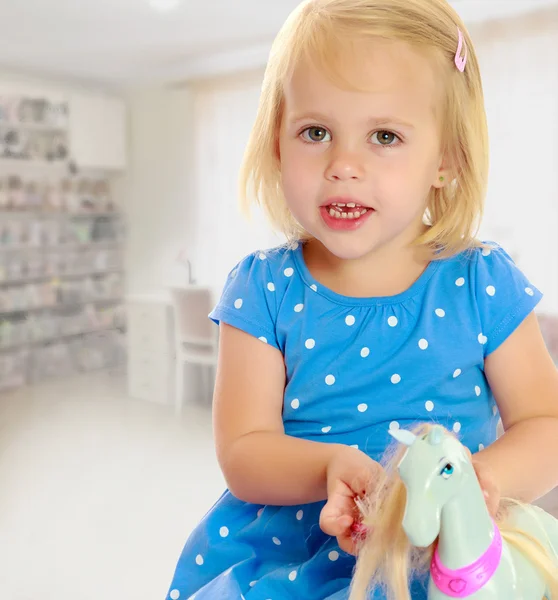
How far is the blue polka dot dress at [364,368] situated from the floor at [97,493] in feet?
3.64

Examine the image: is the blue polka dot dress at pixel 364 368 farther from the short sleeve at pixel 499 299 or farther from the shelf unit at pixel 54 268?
the shelf unit at pixel 54 268

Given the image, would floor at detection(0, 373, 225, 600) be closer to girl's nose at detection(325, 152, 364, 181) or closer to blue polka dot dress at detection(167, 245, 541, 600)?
blue polka dot dress at detection(167, 245, 541, 600)

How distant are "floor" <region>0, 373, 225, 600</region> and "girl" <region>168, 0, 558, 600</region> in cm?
115

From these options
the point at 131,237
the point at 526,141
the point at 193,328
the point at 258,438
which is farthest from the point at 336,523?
the point at 131,237

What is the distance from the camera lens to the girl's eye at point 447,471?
35 centimetres

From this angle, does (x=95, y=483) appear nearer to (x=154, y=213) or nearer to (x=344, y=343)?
(x=344, y=343)

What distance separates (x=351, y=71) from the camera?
0.52 meters

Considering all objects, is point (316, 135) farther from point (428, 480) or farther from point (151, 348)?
point (151, 348)

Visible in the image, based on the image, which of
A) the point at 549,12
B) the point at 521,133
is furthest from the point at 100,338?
the point at 549,12

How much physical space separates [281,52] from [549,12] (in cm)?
273

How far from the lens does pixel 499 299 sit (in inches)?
23.3

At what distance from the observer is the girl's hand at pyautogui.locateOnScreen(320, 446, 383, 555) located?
406mm

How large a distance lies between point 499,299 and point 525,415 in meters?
0.10

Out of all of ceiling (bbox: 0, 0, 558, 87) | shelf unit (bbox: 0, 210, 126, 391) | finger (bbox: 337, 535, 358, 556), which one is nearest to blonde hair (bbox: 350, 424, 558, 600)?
finger (bbox: 337, 535, 358, 556)
